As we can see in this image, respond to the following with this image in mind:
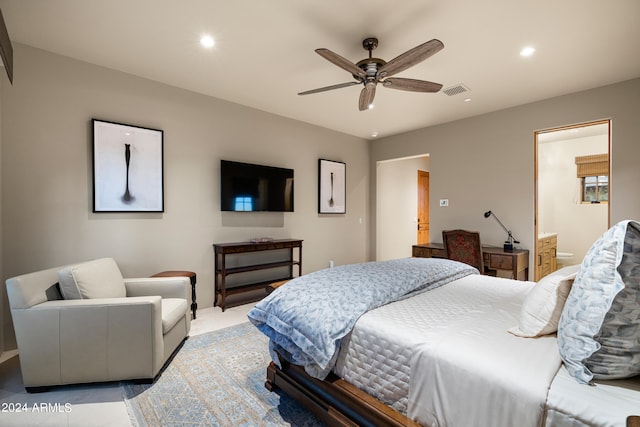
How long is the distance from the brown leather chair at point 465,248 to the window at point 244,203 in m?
2.69

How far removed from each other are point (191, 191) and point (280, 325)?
248cm

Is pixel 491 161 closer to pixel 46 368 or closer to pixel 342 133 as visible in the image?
pixel 342 133

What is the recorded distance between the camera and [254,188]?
158 inches

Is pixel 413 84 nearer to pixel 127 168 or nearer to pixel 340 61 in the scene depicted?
pixel 340 61

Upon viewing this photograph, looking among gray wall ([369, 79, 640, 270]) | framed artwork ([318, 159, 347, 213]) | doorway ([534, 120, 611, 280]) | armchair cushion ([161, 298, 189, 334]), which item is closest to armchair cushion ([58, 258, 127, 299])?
armchair cushion ([161, 298, 189, 334])

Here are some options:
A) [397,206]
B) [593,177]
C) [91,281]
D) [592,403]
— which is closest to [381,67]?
[592,403]

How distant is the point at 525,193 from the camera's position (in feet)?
12.7

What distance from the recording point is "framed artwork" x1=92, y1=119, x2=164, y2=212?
114 inches

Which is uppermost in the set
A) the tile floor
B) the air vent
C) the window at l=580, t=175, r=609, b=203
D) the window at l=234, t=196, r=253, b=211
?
the air vent

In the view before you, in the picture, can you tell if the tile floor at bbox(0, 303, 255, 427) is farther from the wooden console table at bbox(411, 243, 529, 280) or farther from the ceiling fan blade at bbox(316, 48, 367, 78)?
the wooden console table at bbox(411, 243, 529, 280)

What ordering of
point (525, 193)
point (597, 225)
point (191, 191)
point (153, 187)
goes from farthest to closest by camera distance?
point (597, 225)
point (525, 193)
point (191, 191)
point (153, 187)

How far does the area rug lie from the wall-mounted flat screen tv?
1.90 meters

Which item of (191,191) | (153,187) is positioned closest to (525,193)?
(191,191)

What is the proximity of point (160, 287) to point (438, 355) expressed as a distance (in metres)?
2.45
